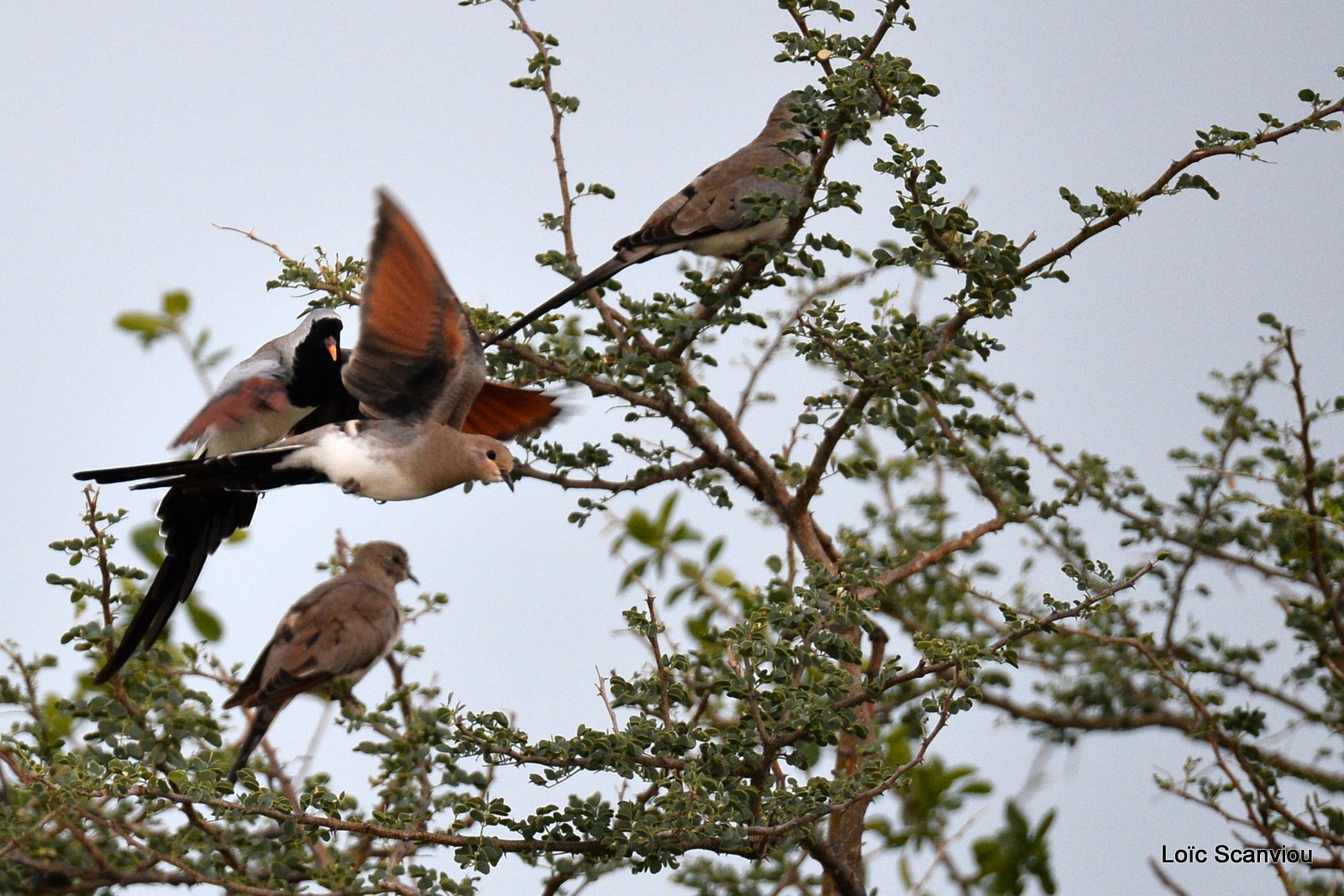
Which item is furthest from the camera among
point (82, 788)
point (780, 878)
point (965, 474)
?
point (965, 474)

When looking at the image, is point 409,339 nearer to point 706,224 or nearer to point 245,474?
point 245,474

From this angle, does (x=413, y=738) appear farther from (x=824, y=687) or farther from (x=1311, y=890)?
(x=1311, y=890)

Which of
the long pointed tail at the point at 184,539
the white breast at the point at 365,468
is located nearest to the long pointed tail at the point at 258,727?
the long pointed tail at the point at 184,539

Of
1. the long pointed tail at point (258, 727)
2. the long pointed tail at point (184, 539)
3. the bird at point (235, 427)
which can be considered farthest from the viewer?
the bird at point (235, 427)

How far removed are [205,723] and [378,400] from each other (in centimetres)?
96

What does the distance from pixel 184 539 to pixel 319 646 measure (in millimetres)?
739

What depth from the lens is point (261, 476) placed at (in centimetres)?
393

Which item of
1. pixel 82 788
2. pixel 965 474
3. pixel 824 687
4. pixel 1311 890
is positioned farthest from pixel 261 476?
pixel 1311 890

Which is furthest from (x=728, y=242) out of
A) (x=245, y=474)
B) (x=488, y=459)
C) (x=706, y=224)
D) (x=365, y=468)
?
(x=245, y=474)

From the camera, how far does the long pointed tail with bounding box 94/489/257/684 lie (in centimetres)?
432

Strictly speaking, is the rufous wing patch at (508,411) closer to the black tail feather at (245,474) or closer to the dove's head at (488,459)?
the dove's head at (488,459)

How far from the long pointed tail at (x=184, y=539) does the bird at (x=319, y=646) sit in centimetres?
32

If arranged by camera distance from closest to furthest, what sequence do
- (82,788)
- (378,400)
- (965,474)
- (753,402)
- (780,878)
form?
1. (82,788)
2. (378,400)
3. (780,878)
4. (753,402)
5. (965,474)

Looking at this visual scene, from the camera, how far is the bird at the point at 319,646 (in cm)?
424
